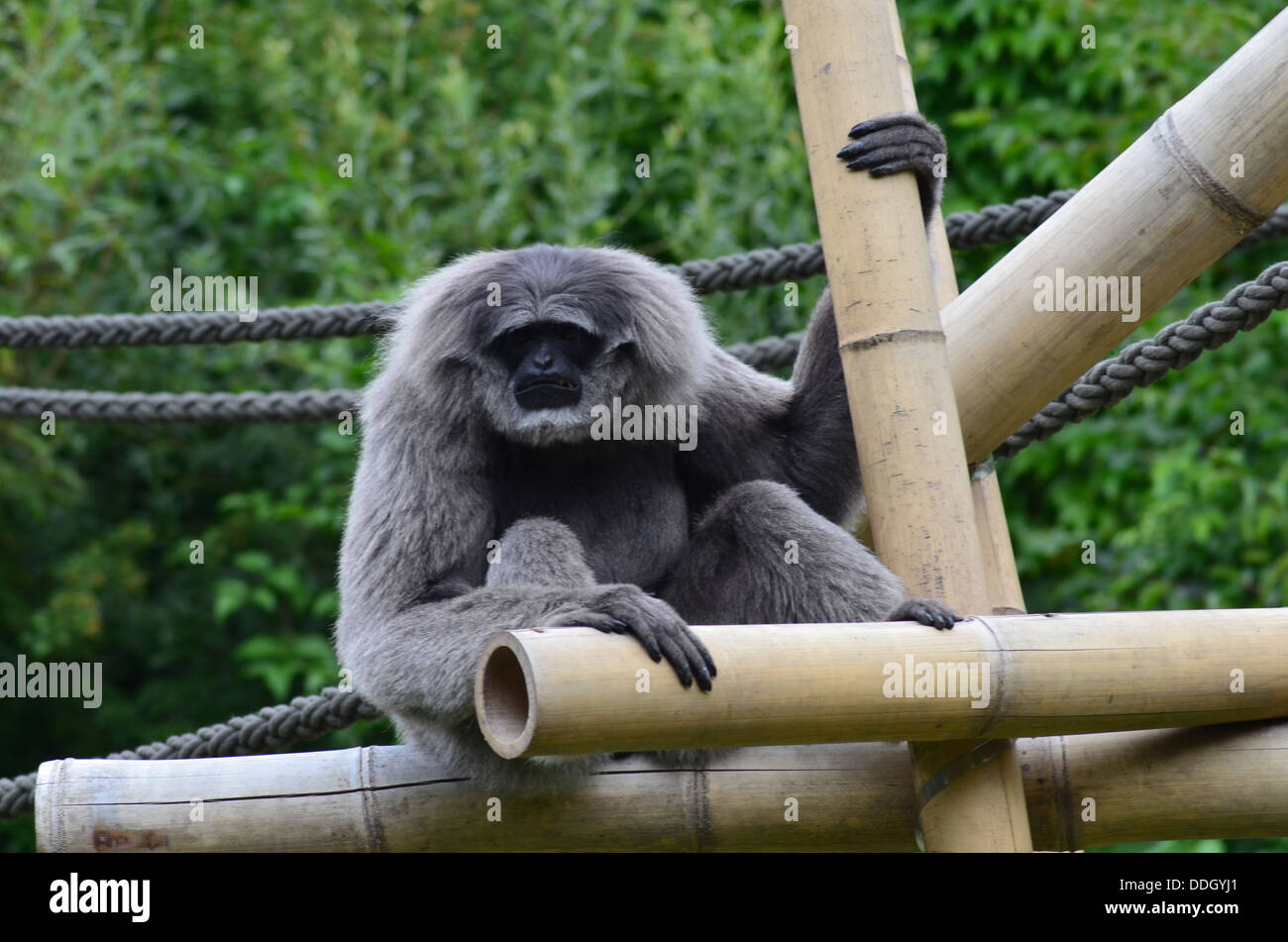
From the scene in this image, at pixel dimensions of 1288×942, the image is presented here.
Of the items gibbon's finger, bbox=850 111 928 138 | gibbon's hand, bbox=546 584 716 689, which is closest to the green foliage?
gibbon's finger, bbox=850 111 928 138

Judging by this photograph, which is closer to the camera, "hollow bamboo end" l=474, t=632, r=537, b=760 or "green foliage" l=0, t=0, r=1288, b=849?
"hollow bamboo end" l=474, t=632, r=537, b=760

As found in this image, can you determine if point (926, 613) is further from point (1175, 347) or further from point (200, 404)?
point (200, 404)

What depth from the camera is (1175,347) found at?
4.14 meters

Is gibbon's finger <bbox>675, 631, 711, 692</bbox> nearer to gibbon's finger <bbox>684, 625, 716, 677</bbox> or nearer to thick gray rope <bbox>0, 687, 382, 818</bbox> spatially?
gibbon's finger <bbox>684, 625, 716, 677</bbox>

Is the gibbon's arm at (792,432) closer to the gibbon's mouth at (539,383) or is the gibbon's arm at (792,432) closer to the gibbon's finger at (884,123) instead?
the gibbon's mouth at (539,383)

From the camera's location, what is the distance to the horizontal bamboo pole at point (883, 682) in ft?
9.14

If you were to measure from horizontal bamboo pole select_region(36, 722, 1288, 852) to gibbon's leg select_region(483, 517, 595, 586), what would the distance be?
512mm

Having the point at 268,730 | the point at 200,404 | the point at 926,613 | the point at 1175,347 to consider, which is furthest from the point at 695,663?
the point at 200,404

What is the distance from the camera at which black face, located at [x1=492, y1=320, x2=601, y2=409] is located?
3986 millimetres

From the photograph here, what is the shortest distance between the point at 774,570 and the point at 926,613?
30.8 inches

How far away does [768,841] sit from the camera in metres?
3.48

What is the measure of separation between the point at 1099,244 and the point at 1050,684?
1093 mm
